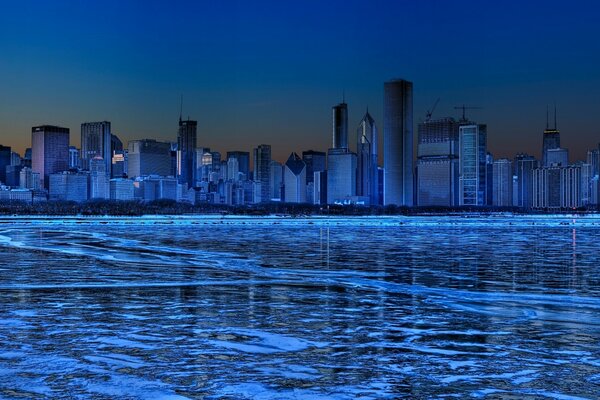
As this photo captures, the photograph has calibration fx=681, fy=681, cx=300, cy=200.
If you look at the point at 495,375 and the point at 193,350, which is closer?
the point at 495,375

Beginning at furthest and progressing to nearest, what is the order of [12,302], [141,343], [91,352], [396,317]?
[12,302] < [396,317] < [141,343] < [91,352]

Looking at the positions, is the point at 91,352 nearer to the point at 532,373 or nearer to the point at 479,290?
the point at 532,373

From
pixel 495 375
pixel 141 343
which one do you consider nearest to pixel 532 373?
pixel 495 375

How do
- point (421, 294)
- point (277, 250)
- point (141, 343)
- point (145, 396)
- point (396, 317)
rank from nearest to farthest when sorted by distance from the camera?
point (145, 396)
point (141, 343)
point (396, 317)
point (421, 294)
point (277, 250)

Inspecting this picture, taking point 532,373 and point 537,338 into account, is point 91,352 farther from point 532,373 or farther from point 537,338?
point 537,338

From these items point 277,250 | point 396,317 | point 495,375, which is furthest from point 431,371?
point 277,250

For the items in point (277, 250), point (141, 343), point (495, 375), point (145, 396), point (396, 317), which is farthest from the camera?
point (277, 250)
